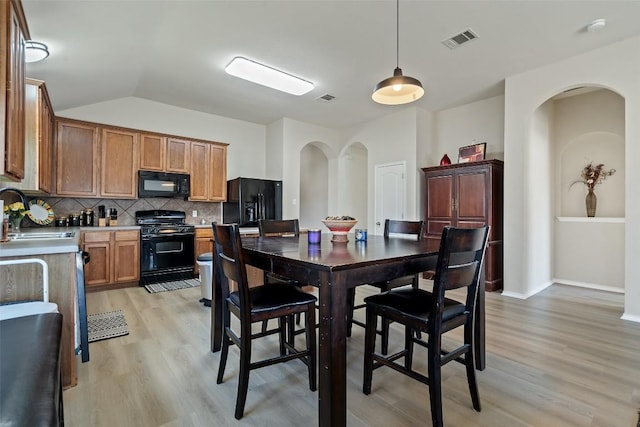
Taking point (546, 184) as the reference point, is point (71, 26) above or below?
above

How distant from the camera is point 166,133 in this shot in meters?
5.14

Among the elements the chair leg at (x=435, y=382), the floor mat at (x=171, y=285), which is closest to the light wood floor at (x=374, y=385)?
the chair leg at (x=435, y=382)

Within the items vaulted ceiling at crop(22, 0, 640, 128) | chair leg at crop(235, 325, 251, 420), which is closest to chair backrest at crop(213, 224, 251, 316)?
chair leg at crop(235, 325, 251, 420)

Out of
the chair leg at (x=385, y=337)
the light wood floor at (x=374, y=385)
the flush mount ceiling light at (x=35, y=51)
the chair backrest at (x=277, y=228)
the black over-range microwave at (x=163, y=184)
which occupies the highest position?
Result: the flush mount ceiling light at (x=35, y=51)

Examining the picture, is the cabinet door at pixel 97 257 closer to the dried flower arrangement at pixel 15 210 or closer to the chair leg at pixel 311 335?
the dried flower arrangement at pixel 15 210

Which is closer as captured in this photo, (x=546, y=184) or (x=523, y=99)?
(x=523, y=99)

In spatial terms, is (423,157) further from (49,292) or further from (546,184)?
(49,292)

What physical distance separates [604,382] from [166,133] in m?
5.95

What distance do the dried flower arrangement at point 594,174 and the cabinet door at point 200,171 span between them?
5913 millimetres

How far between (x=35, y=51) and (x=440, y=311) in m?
3.53

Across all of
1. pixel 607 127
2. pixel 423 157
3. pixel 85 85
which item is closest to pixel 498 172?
pixel 423 157

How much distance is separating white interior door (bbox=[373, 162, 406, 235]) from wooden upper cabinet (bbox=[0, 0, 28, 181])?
15.7 feet

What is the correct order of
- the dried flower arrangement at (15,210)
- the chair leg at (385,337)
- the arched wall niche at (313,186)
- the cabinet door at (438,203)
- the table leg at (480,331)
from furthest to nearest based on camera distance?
the arched wall niche at (313,186) → the cabinet door at (438,203) → the dried flower arrangement at (15,210) → the chair leg at (385,337) → the table leg at (480,331)

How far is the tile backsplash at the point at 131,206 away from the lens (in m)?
4.33
